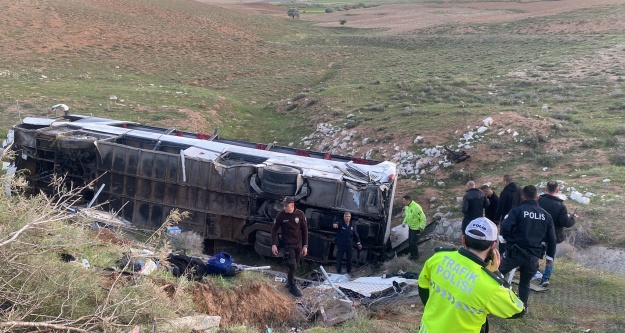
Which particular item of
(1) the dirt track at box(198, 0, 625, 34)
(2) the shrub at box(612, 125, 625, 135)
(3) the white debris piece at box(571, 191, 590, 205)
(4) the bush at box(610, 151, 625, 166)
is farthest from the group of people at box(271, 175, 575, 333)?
(1) the dirt track at box(198, 0, 625, 34)

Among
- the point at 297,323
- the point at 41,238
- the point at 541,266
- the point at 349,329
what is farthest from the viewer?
the point at 541,266

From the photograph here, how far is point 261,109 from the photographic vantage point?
2572 cm

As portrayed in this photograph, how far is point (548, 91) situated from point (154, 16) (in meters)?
36.8

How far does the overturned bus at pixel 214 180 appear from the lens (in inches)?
404

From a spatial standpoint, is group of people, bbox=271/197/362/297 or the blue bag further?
group of people, bbox=271/197/362/297

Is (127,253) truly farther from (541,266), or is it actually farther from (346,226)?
(541,266)

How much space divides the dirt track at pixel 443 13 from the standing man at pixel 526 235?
45695mm

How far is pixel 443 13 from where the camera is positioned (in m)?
66.1

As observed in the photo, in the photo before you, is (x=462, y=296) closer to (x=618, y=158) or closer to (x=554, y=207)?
(x=554, y=207)

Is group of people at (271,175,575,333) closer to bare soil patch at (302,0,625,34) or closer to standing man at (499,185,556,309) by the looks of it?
standing man at (499,185,556,309)

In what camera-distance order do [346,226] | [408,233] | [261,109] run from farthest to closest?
[261,109] < [408,233] < [346,226]

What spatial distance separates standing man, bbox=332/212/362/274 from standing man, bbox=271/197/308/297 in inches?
67.7

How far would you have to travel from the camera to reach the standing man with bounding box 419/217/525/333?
358 centimetres

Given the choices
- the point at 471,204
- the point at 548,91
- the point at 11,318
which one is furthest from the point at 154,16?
the point at 11,318
